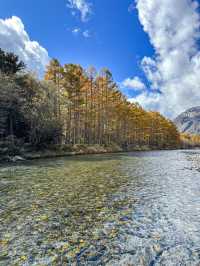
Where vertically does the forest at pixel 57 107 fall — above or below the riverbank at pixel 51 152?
above

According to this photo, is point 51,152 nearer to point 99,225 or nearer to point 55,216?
point 55,216

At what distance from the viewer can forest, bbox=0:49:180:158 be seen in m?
26.3

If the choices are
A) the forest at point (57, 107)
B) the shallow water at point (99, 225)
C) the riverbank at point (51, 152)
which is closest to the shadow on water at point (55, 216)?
the shallow water at point (99, 225)

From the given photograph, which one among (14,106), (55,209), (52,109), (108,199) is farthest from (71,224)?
(52,109)

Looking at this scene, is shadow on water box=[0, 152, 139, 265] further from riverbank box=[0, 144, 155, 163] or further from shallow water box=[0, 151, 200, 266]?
riverbank box=[0, 144, 155, 163]

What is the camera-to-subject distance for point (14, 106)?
2603 cm

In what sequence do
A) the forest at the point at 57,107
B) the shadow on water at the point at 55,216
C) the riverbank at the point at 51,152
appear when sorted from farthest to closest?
1. the forest at the point at 57,107
2. the riverbank at the point at 51,152
3. the shadow on water at the point at 55,216

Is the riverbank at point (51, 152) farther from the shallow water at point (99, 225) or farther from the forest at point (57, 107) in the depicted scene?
the shallow water at point (99, 225)

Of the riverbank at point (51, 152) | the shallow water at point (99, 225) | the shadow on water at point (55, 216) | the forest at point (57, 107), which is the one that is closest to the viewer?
the shallow water at point (99, 225)

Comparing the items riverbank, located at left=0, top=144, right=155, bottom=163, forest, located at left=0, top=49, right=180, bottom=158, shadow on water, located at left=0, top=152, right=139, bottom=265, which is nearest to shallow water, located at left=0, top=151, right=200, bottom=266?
shadow on water, located at left=0, top=152, right=139, bottom=265

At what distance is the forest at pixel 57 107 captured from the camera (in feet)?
86.2

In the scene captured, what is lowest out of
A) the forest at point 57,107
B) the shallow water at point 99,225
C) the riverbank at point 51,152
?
the shallow water at point 99,225

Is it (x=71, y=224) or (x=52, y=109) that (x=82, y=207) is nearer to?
(x=71, y=224)

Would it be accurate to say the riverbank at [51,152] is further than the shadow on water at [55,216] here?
Yes
